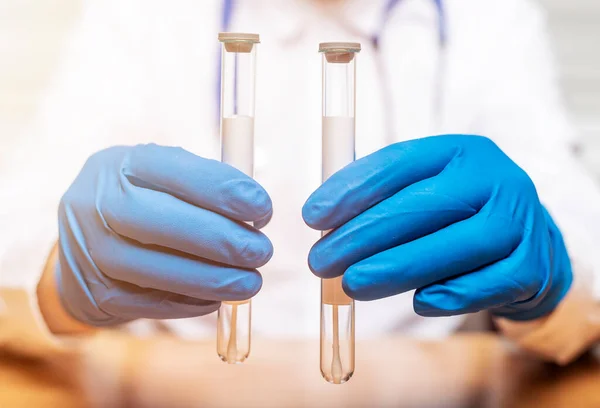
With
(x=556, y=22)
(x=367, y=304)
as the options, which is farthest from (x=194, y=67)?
(x=556, y=22)

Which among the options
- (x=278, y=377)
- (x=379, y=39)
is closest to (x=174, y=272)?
(x=278, y=377)

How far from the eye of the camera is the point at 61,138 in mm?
944

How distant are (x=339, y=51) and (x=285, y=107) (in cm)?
46

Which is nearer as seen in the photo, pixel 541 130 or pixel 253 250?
pixel 253 250

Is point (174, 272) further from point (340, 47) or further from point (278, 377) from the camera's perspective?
point (278, 377)

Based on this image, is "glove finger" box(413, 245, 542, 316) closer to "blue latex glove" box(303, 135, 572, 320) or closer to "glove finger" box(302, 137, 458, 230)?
"blue latex glove" box(303, 135, 572, 320)

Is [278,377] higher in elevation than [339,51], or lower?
lower

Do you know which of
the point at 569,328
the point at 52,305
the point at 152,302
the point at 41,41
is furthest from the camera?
the point at 41,41

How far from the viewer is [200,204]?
57cm

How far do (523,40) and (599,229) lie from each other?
383mm

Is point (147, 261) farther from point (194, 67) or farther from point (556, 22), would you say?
point (556, 22)

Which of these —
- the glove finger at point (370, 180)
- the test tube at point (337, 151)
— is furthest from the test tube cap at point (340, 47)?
the glove finger at point (370, 180)

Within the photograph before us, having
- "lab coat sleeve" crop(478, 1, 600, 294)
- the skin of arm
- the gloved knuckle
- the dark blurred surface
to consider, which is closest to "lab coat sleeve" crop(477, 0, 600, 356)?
"lab coat sleeve" crop(478, 1, 600, 294)

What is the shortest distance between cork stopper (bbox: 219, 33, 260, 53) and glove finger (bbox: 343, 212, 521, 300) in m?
0.23
